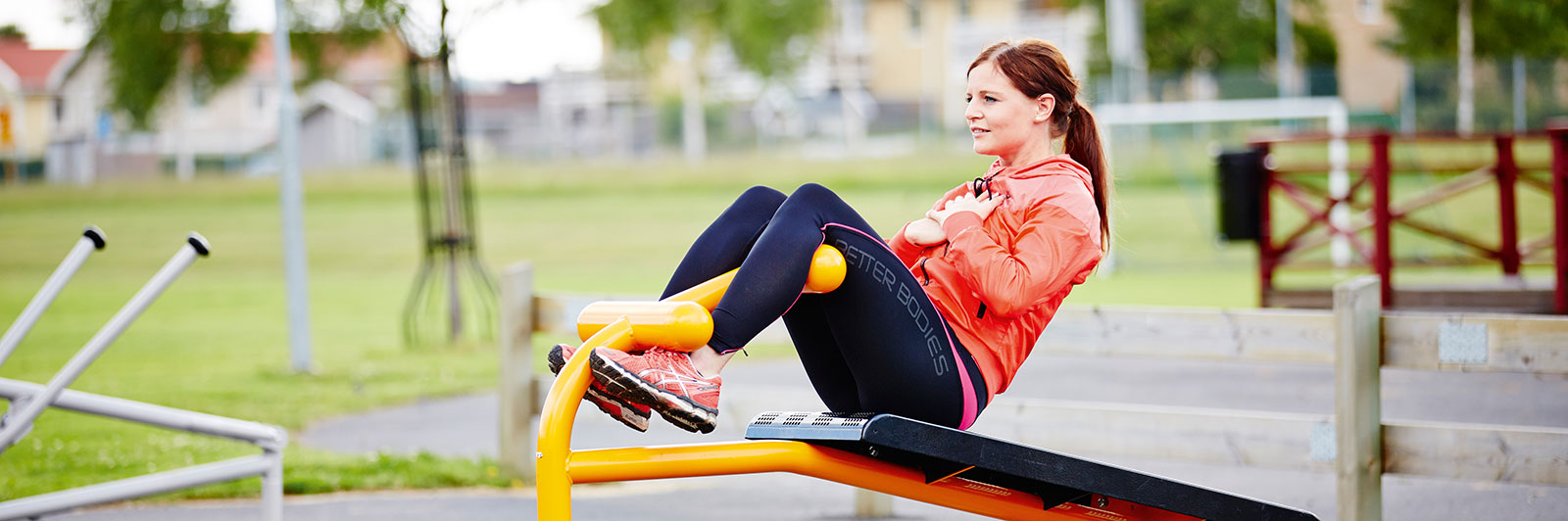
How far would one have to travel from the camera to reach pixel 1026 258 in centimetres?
271

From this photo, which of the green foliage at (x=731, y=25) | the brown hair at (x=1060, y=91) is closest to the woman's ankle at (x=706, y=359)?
the brown hair at (x=1060, y=91)

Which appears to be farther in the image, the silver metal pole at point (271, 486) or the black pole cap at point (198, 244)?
the silver metal pole at point (271, 486)

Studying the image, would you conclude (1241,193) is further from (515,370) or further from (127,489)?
(127,489)

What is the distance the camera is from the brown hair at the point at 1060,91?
2887 mm

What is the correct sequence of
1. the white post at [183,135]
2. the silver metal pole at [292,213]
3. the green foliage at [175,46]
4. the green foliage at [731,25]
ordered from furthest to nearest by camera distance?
1. the green foliage at [731,25]
2. the white post at [183,135]
3. the green foliage at [175,46]
4. the silver metal pole at [292,213]

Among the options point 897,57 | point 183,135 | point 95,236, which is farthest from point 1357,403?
point 897,57

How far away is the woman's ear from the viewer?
2.91m

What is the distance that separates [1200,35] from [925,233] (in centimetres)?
3583

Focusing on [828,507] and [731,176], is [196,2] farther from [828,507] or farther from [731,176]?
[828,507]

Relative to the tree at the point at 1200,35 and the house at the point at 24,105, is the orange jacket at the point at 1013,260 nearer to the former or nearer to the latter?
the house at the point at 24,105

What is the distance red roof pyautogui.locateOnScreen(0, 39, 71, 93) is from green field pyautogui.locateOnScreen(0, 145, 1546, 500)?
99.1 inches

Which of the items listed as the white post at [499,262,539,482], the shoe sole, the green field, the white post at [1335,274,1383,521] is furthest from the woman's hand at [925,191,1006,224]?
the white post at [499,262,539,482]

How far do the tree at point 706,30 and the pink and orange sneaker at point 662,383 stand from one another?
100 ft

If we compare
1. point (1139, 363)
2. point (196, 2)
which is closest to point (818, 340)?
point (1139, 363)
